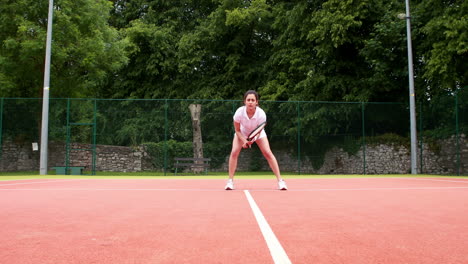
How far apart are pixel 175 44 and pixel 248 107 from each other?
1758cm

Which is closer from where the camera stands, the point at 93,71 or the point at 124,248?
the point at 124,248

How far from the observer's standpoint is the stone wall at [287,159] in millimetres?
15523

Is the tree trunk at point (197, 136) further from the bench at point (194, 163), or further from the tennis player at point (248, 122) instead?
the tennis player at point (248, 122)

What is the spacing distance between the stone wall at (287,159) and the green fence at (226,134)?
0.13 ft

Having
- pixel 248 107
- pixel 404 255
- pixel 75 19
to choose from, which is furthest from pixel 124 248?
pixel 75 19

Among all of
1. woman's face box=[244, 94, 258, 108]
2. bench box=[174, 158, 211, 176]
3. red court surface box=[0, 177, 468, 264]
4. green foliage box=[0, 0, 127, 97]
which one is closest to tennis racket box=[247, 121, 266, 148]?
woman's face box=[244, 94, 258, 108]

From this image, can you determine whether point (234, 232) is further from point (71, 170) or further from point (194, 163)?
point (71, 170)

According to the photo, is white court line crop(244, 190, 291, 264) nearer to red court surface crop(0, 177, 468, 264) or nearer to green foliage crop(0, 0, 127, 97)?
red court surface crop(0, 177, 468, 264)

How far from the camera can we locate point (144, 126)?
15906 millimetres

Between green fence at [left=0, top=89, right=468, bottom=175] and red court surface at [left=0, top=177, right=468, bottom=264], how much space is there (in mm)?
10661

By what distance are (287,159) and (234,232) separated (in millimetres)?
13149

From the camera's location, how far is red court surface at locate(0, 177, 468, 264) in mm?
2477

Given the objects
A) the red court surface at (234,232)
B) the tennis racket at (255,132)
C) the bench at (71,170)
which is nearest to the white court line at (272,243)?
the red court surface at (234,232)

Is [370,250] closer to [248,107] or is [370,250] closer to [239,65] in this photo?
[248,107]
